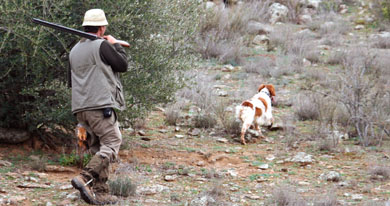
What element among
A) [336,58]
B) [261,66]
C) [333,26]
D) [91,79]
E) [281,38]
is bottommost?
[261,66]

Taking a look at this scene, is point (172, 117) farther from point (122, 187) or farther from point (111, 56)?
point (111, 56)

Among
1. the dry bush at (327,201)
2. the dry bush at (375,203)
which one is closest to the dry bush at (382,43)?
the dry bush at (375,203)

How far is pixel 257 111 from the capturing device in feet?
25.0

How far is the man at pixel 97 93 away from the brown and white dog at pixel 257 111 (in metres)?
3.05

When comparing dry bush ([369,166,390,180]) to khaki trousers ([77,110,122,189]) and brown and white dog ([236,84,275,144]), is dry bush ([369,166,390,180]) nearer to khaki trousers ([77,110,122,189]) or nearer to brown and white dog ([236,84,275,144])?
brown and white dog ([236,84,275,144])

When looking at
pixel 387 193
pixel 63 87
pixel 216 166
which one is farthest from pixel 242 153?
pixel 63 87

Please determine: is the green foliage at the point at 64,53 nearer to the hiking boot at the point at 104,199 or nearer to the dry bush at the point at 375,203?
the hiking boot at the point at 104,199

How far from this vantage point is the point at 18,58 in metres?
5.50

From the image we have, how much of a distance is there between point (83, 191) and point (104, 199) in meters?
0.28

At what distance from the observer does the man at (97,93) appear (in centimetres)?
442

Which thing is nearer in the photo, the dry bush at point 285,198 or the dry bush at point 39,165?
the dry bush at point 285,198

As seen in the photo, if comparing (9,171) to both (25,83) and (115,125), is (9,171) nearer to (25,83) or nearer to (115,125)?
A: (25,83)

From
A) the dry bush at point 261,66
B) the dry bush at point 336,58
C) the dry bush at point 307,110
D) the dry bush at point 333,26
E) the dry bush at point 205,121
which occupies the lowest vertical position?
the dry bush at point 205,121

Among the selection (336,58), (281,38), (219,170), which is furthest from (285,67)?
(219,170)
